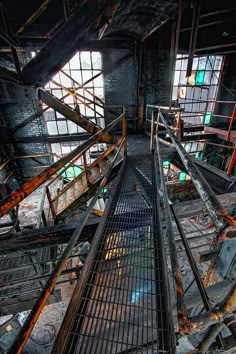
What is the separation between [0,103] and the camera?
669 centimetres

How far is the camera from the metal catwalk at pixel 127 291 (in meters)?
1.34

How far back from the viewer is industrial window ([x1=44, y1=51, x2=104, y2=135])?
7.09 metres

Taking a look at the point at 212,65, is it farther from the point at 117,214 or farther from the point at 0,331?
the point at 0,331

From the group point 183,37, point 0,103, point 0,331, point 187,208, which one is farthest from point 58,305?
point 183,37

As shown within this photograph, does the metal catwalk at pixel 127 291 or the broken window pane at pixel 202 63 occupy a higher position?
the broken window pane at pixel 202 63

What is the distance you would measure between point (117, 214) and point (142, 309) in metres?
1.29

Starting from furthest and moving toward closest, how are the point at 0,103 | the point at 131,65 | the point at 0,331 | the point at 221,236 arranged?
the point at 131,65
the point at 0,103
the point at 0,331
the point at 221,236

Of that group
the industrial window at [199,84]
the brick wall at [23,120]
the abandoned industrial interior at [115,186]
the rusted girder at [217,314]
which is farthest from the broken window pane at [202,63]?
the rusted girder at [217,314]

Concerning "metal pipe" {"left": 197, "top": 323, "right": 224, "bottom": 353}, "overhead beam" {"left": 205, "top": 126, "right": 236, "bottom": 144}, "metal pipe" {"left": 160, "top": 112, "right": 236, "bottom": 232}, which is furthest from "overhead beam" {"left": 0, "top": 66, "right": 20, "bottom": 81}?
"overhead beam" {"left": 205, "top": 126, "right": 236, "bottom": 144}

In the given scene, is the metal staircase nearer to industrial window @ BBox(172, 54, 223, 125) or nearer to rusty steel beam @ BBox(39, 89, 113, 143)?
rusty steel beam @ BBox(39, 89, 113, 143)

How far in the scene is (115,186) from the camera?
3266mm

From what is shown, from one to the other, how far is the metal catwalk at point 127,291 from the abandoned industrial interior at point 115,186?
13 mm

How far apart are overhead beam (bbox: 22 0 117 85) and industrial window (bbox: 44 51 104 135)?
2349 millimetres

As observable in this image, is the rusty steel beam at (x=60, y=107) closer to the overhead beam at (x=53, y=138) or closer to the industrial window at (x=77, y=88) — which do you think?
the industrial window at (x=77, y=88)
